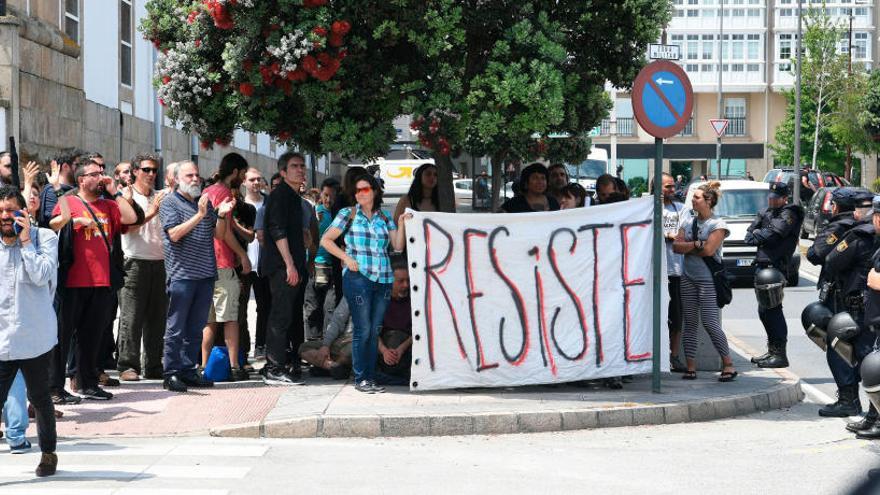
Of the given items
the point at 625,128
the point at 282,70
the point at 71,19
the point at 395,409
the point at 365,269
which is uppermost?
the point at 625,128

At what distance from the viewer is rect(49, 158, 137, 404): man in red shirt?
9.76 m

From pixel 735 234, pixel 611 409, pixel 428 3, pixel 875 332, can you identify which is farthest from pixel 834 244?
pixel 735 234

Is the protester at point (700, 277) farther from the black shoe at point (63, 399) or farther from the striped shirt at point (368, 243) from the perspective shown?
the black shoe at point (63, 399)

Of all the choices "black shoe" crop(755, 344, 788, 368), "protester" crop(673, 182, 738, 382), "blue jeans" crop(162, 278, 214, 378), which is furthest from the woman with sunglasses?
"black shoe" crop(755, 344, 788, 368)

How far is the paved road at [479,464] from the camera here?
7.14 meters

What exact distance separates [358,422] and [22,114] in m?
9.17

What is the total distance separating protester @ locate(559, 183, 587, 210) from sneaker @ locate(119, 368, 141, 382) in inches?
166

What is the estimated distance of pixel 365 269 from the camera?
399 inches

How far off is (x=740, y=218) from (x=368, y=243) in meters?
13.6

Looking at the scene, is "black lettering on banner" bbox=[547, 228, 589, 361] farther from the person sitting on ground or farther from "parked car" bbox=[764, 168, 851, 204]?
"parked car" bbox=[764, 168, 851, 204]

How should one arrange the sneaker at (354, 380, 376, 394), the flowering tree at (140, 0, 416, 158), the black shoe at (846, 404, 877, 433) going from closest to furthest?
the black shoe at (846, 404, 877, 433) → the sneaker at (354, 380, 376, 394) → the flowering tree at (140, 0, 416, 158)

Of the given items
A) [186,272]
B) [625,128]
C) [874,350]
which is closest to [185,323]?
[186,272]

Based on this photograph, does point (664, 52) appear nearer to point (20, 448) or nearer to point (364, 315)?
point (364, 315)

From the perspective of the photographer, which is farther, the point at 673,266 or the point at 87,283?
the point at 673,266
